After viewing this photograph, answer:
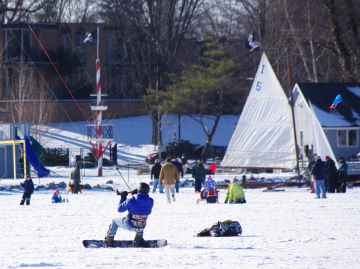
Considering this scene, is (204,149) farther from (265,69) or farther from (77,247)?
(77,247)

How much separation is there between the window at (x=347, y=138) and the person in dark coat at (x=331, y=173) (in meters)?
9.78

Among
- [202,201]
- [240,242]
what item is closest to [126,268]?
[240,242]

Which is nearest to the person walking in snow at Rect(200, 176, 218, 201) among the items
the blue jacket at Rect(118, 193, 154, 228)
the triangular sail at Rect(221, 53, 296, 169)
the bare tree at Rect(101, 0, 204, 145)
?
the triangular sail at Rect(221, 53, 296, 169)

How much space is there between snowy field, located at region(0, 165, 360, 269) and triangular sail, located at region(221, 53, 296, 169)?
6.30m

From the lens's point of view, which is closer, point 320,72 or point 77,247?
point 77,247

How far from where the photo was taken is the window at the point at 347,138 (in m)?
33.1

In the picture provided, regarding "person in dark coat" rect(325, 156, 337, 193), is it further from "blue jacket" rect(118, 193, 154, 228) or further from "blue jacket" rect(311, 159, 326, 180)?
"blue jacket" rect(118, 193, 154, 228)

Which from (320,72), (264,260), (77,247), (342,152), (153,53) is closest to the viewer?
(264,260)

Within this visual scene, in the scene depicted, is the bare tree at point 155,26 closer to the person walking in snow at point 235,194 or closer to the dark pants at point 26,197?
the dark pants at point 26,197

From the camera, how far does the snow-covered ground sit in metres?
8.91

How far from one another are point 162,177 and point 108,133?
22.2 metres

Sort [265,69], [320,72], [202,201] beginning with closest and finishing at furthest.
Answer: [202,201], [265,69], [320,72]

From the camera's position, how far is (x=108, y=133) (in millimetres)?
43000

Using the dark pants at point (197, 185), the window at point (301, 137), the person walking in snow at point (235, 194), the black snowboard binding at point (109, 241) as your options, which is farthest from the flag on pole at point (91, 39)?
the black snowboard binding at point (109, 241)
